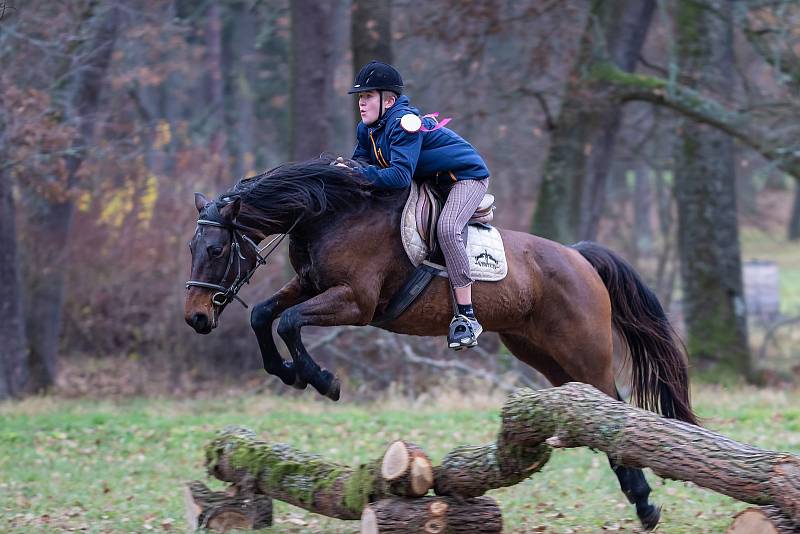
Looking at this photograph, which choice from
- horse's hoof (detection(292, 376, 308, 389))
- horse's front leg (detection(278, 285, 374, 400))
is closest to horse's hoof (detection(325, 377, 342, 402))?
horse's front leg (detection(278, 285, 374, 400))

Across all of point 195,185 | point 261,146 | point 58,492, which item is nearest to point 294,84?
point 195,185

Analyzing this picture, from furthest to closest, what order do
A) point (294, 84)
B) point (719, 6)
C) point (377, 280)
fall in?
point (294, 84)
point (719, 6)
point (377, 280)

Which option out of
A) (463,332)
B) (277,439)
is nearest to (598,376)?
(463,332)

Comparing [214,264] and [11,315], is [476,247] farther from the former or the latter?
[11,315]

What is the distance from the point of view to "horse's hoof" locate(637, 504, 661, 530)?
6.75m

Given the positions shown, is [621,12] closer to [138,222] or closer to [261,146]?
[138,222]

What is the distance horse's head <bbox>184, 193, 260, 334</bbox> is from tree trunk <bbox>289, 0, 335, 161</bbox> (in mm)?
8790

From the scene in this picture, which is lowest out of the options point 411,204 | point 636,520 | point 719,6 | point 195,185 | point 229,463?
point 636,520

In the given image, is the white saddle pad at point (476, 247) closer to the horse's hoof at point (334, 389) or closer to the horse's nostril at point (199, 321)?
the horse's hoof at point (334, 389)

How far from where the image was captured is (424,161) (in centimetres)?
658

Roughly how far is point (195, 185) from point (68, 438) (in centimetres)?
853

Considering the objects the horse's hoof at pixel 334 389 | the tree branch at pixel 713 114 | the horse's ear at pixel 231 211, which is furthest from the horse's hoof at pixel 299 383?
the tree branch at pixel 713 114

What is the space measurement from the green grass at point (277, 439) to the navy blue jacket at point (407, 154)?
8.17 ft

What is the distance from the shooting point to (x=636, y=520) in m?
7.23
